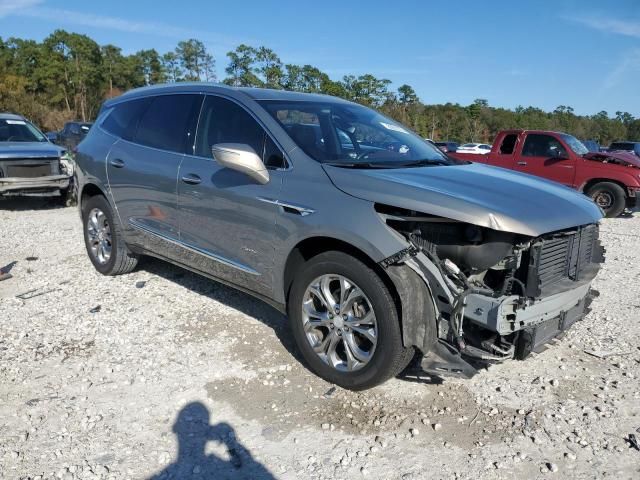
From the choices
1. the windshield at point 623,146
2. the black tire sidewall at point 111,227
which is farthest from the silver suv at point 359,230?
the windshield at point 623,146

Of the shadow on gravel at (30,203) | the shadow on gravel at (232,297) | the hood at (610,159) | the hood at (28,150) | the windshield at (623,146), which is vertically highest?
the windshield at (623,146)

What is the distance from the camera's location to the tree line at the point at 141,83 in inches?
2219

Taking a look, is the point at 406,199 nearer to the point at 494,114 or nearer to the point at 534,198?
the point at 534,198

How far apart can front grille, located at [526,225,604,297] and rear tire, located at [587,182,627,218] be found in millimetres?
8689

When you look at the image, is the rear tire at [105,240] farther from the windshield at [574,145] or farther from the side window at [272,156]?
the windshield at [574,145]

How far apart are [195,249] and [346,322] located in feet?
5.25

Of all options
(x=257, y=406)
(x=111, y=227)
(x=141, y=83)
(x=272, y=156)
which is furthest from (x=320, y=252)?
(x=141, y=83)

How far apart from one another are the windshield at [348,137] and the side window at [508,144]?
26.4 feet

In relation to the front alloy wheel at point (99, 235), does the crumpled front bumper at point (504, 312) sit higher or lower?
higher

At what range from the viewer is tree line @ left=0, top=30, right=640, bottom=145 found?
56.4 m

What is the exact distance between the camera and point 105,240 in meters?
5.72

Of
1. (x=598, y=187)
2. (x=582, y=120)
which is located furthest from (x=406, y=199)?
(x=582, y=120)

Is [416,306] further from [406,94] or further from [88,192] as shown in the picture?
[406,94]

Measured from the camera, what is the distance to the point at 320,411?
129 inches
